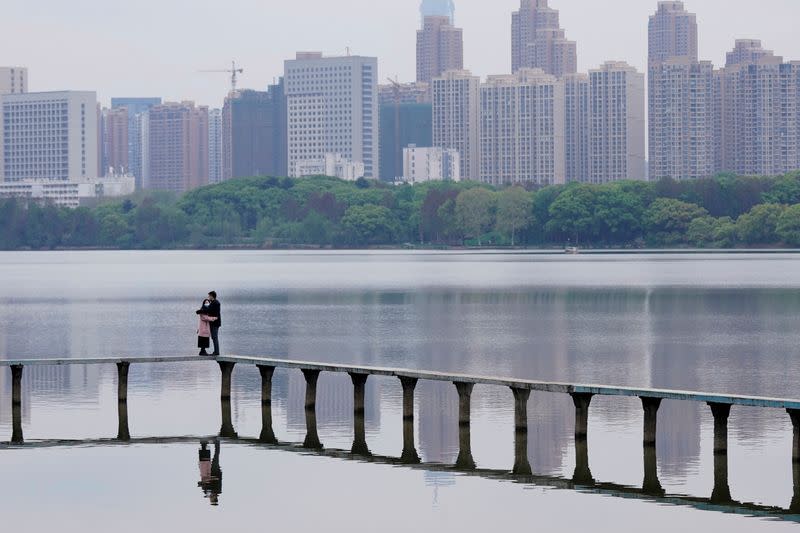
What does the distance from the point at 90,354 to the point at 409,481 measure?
2672cm

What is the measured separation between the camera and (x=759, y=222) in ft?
591

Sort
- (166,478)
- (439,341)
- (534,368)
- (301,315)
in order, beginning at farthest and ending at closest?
(301,315)
(439,341)
(534,368)
(166,478)

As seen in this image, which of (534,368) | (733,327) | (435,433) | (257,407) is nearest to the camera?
(435,433)

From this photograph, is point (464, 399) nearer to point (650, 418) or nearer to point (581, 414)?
point (581, 414)

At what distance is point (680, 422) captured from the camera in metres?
31.5

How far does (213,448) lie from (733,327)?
36715 millimetres

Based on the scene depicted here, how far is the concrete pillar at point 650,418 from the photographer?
2542 cm

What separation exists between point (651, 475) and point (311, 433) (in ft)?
23.4

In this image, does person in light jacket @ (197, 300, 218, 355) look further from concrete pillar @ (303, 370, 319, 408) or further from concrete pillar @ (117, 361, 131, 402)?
concrete pillar @ (303, 370, 319, 408)

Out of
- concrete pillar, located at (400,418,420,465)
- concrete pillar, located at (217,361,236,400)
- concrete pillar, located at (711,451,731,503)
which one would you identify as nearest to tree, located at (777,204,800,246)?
concrete pillar, located at (217,361,236,400)

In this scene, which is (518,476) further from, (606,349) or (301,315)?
(301,315)

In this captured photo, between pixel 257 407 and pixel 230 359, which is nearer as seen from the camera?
pixel 230 359

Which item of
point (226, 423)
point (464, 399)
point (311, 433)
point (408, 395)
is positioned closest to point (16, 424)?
point (226, 423)

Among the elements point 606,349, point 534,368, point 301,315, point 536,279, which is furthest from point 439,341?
point 536,279
